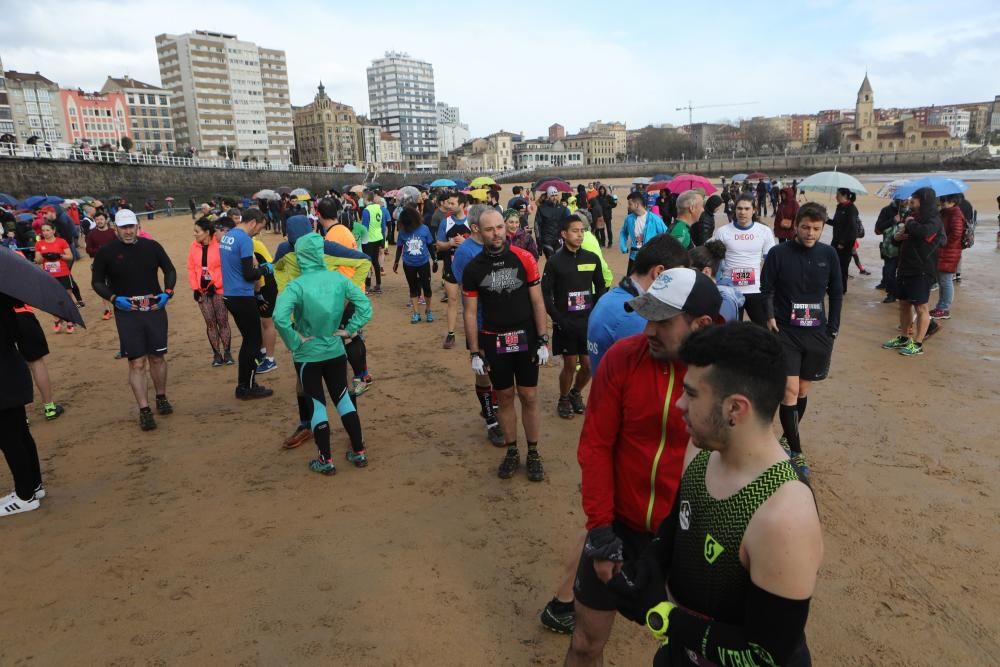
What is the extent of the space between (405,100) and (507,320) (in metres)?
186

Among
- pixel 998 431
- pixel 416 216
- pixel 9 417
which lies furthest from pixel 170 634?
pixel 416 216

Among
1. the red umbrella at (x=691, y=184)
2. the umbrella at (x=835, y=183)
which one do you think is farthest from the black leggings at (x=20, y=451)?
the red umbrella at (x=691, y=184)

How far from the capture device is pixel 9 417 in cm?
432

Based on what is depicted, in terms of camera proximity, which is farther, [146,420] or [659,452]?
[146,420]

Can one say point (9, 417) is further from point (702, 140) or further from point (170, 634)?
point (702, 140)

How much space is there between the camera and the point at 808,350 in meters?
4.62

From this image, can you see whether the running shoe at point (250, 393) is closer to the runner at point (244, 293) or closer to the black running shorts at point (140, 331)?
the runner at point (244, 293)

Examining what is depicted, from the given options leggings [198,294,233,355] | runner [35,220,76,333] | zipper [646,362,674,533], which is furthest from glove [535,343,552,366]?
runner [35,220,76,333]

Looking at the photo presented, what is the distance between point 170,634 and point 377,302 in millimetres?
8990

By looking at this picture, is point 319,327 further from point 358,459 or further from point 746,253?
point 746,253

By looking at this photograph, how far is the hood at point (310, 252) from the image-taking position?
4691 millimetres

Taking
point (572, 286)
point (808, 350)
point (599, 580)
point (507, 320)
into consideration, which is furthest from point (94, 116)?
point (599, 580)

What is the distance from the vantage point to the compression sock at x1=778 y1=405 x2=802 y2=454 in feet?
15.1

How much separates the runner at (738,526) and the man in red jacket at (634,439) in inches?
15.6
